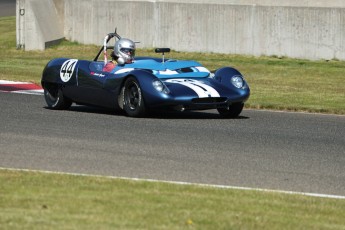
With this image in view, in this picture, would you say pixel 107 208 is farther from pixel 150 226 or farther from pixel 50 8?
pixel 50 8

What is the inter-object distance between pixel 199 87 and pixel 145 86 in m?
0.74

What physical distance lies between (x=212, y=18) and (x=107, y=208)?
20.2 meters

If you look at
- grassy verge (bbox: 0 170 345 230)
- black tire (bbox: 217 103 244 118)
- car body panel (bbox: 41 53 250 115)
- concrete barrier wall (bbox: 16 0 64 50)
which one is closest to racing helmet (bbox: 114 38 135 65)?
car body panel (bbox: 41 53 250 115)

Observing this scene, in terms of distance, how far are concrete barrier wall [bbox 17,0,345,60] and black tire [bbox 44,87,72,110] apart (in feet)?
34.2

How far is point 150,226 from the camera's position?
7547mm

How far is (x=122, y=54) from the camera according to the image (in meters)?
16.3

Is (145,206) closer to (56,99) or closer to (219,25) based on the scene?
(56,99)

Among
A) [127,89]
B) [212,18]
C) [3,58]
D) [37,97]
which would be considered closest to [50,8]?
[3,58]

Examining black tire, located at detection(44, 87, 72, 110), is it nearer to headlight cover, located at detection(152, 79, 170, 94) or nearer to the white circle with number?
the white circle with number

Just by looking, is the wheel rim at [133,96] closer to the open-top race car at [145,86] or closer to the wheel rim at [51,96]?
Answer: the open-top race car at [145,86]

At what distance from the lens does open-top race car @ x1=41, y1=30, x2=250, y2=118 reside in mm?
15109

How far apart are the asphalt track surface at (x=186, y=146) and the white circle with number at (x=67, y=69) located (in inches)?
20.0

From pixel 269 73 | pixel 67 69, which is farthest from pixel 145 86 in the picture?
pixel 269 73

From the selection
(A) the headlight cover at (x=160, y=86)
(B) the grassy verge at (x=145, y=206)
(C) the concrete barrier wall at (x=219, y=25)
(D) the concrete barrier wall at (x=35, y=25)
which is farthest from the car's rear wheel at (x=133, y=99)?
(D) the concrete barrier wall at (x=35, y=25)
